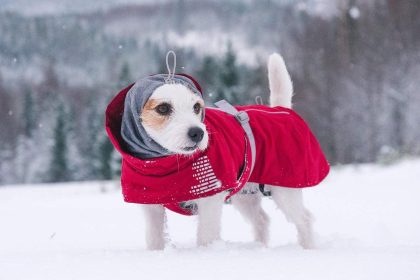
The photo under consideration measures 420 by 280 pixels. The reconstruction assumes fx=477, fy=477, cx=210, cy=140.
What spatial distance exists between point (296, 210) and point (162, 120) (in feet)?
4.84

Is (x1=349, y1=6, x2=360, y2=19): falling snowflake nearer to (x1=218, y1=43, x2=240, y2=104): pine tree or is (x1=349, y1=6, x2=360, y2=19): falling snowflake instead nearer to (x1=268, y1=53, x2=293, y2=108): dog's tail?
(x1=218, y1=43, x2=240, y2=104): pine tree

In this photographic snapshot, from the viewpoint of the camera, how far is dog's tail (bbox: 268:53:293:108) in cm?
422

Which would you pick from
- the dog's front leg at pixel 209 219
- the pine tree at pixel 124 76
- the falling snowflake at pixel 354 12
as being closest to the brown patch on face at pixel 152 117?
the dog's front leg at pixel 209 219

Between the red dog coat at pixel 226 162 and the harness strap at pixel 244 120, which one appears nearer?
the red dog coat at pixel 226 162

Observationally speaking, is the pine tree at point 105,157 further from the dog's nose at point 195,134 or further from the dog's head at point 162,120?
the dog's nose at point 195,134

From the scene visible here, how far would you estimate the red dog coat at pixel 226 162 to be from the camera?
3.10 meters

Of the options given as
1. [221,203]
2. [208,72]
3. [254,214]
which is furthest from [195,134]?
[208,72]

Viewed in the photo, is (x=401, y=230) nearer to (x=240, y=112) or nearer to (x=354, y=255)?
(x=240, y=112)

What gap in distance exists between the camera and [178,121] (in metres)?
3.11

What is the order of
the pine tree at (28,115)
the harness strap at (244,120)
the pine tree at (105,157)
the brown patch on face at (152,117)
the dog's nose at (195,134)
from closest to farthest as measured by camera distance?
the dog's nose at (195,134)
the brown patch on face at (152,117)
the harness strap at (244,120)
the pine tree at (105,157)
the pine tree at (28,115)

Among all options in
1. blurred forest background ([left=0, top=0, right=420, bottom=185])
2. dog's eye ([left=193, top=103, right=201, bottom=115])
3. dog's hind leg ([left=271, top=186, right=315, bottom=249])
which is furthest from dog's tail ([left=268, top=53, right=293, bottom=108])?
blurred forest background ([left=0, top=0, right=420, bottom=185])

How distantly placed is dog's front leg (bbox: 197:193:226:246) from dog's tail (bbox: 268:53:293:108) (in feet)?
4.94

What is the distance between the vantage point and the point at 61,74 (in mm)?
40062

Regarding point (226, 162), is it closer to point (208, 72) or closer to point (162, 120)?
point (162, 120)
